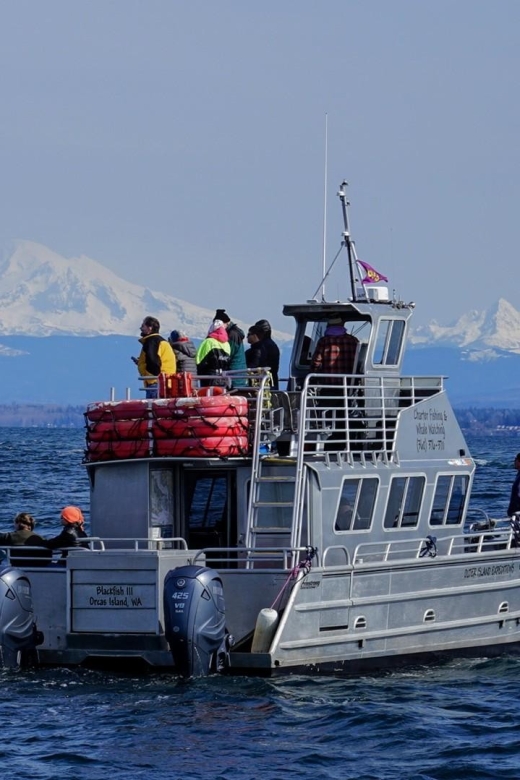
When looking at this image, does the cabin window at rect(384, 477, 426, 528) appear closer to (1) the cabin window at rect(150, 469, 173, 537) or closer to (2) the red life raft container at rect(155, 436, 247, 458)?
(2) the red life raft container at rect(155, 436, 247, 458)

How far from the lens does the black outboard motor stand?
686 inches

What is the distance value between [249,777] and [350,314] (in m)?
8.12

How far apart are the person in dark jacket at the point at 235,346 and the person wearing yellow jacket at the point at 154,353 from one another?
1214mm

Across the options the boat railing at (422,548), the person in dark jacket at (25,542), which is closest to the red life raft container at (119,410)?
the person in dark jacket at (25,542)

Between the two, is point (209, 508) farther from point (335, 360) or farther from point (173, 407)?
point (335, 360)

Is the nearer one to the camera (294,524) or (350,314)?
(294,524)

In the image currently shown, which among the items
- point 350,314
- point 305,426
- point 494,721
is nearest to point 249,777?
point 494,721

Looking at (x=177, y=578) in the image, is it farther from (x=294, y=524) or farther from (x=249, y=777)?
(x=249, y=777)

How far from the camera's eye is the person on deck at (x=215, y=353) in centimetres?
2069

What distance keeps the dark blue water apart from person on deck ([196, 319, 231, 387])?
4412 mm

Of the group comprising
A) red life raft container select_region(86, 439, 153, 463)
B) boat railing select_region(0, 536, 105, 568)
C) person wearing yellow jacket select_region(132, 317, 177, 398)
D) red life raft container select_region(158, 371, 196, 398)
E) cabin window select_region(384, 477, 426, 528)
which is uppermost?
person wearing yellow jacket select_region(132, 317, 177, 398)

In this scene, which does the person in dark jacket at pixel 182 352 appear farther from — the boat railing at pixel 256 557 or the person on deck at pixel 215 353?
the boat railing at pixel 256 557

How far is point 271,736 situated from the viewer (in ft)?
53.0

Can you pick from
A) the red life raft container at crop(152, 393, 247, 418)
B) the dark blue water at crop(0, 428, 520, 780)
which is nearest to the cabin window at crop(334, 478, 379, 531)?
the red life raft container at crop(152, 393, 247, 418)
